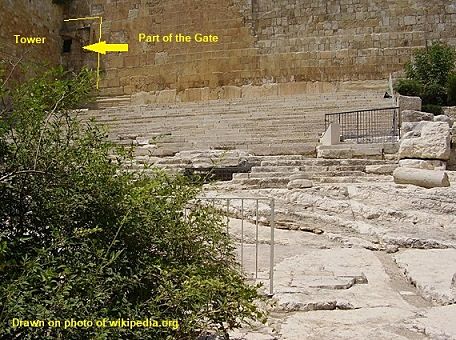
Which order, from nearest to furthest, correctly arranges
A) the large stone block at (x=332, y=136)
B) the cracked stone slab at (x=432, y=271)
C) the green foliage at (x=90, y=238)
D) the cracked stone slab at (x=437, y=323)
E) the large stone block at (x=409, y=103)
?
the green foliage at (x=90, y=238) < the cracked stone slab at (x=437, y=323) < the cracked stone slab at (x=432, y=271) < the large stone block at (x=332, y=136) < the large stone block at (x=409, y=103)

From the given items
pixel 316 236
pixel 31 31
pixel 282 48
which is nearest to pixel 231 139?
pixel 316 236

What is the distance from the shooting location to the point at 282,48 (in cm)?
1941

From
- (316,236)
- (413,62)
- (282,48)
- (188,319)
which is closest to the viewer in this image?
(188,319)

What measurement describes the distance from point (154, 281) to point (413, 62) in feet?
55.4

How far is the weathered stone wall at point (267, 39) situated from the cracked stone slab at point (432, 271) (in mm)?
14113

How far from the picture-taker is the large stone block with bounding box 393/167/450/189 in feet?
25.3

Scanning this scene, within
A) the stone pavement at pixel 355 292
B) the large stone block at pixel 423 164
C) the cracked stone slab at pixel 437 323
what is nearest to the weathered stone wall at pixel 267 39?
the large stone block at pixel 423 164

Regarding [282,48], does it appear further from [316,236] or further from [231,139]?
[316,236]

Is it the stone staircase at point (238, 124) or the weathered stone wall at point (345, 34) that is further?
the weathered stone wall at point (345, 34)

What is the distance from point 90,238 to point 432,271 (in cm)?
298

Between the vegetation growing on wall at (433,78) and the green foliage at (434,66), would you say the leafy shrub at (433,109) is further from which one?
the green foliage at (434,66)

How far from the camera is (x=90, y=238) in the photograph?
2676 millimetres

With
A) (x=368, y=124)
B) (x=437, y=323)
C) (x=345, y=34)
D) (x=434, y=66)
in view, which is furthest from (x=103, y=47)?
(x=437, y=323)

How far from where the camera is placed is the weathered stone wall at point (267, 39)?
18.4m
